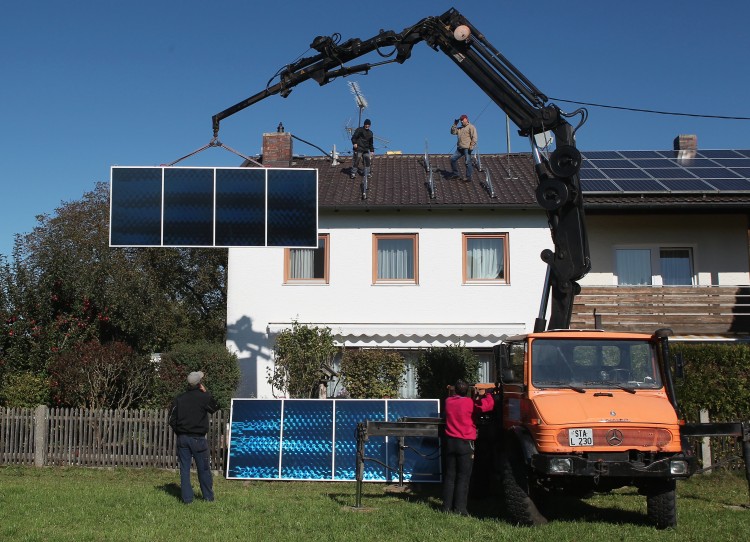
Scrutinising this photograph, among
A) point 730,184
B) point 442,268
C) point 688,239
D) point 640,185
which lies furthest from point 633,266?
point 442,268

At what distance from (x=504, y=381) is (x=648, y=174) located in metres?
14.2

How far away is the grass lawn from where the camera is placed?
31.4 feet

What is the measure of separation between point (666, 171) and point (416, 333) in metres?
8.88

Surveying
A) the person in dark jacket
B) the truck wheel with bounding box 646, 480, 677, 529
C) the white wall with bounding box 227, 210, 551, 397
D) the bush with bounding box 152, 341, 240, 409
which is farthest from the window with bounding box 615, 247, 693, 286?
the truck wheel with bounding box 646, 480, 677, 529

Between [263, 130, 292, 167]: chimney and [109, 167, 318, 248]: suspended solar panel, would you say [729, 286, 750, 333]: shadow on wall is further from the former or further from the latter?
[263, 130, 292, 167]: chimney

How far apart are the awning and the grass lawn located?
7017 mm

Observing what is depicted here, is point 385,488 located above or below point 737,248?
below

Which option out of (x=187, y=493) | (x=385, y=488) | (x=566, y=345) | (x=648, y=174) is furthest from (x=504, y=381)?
(x=648, y=174)

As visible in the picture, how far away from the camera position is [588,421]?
9523 millimetres

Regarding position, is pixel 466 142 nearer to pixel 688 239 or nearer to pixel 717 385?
pixel 688 239

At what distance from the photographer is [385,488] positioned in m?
13.7

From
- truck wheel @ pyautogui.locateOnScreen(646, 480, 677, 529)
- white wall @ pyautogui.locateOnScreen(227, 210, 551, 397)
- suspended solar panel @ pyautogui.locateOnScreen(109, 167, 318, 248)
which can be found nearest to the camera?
truck wheel @ pyautogui.locateOnScreen(646, 480, 677, 529)

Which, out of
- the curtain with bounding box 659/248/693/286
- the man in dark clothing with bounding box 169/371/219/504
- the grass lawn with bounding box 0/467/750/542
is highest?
the curtain with bounding box 659/248/693/286

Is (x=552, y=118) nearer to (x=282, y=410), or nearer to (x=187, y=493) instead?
(x=282, y=410)
